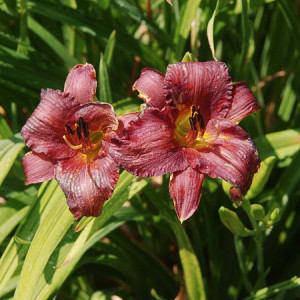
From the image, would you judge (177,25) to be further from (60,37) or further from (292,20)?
(60,37)

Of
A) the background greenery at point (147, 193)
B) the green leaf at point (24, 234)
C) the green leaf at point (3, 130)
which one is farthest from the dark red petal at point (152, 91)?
the green leaf at point (3, 130)

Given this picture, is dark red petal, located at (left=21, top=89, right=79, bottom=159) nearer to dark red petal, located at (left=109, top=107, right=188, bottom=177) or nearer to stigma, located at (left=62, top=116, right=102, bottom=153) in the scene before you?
stigma, located at (left=62, top=116, right=102, bottom=153)

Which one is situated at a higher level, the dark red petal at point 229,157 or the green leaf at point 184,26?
the green leaf at point 184,26

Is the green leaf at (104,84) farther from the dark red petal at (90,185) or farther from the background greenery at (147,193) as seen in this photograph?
the dark red petal at (90,185)

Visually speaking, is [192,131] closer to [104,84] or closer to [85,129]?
[85,129]

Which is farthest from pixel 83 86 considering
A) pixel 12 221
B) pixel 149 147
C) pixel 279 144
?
pixel 279 144

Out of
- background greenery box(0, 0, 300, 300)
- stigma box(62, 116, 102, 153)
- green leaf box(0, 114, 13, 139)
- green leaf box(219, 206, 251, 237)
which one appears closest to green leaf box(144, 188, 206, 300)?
background greenery box(0, 0, 300, 300)
